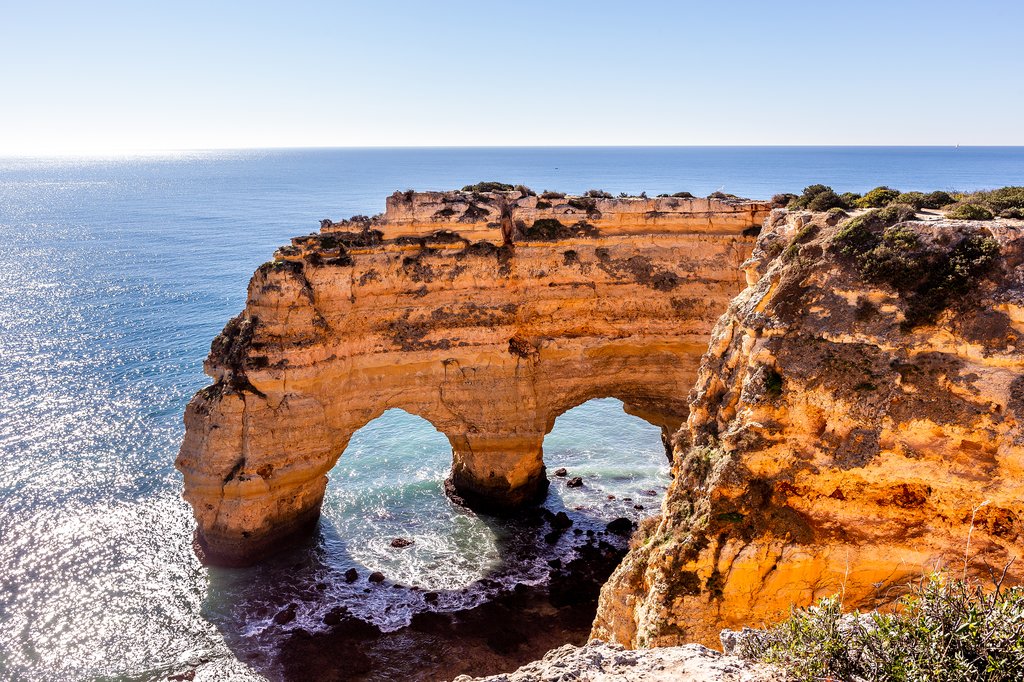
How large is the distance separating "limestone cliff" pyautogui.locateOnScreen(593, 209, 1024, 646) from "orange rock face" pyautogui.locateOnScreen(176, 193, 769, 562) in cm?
1385

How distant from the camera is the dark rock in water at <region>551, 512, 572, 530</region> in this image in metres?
28.2

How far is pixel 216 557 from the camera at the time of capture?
24922 mm

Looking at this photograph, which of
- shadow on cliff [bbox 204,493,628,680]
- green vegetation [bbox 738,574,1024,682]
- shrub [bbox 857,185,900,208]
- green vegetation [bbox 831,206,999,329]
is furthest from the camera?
shadow on cliff [bbox 204,493,628,680]

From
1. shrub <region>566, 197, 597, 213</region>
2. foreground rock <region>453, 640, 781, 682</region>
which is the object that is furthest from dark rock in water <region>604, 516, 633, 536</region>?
foreground rock <region>453, 640, 781, 682</region>

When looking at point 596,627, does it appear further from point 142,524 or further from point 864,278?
point 142,524

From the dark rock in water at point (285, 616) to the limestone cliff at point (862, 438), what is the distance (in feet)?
45.9

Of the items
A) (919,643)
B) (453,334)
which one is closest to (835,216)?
(919,643)

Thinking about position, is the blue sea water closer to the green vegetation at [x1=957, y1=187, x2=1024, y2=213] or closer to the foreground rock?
the foreground rock

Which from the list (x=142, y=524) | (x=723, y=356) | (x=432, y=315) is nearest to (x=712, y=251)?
(x=432, y=315)

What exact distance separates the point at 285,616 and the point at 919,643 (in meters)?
19.9

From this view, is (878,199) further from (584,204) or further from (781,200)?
(584,204)

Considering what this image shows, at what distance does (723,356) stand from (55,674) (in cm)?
2094

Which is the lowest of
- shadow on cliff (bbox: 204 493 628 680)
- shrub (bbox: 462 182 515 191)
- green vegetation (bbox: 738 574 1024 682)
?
shadow on cliff (bbox: 204 493 628 680)

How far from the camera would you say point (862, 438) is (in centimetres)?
1152
